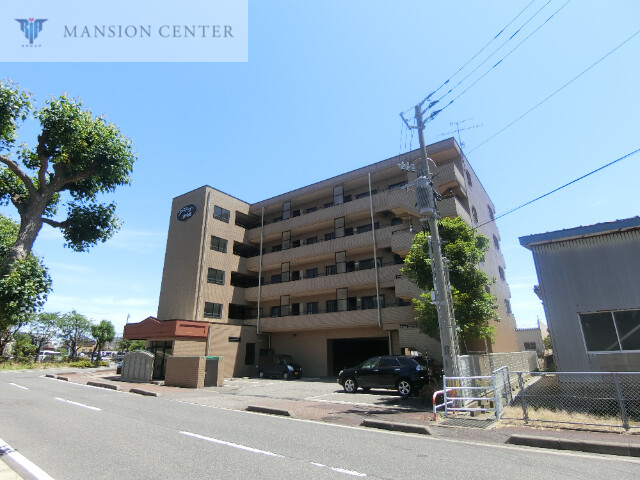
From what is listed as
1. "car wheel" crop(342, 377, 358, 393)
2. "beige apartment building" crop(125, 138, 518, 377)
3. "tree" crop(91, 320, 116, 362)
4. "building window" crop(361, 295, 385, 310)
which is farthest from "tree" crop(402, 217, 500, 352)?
"tree" crop(91, 320, 116, 362)

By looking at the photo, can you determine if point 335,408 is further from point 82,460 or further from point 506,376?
point 82,460

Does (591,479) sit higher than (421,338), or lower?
lower

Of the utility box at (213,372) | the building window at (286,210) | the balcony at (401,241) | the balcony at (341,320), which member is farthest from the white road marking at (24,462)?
the building window at (286,210)

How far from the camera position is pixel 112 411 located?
11453 millimetres

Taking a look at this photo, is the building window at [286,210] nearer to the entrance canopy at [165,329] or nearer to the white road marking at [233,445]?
the entrance canopy at [165,329]

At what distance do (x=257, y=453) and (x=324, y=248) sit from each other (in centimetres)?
2230

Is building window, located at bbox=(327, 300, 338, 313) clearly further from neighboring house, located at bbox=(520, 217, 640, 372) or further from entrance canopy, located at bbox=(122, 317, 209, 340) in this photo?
neighboring house, located at bbox=(520, 217, 640, 372)

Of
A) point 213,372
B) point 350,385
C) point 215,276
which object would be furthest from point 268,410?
point 215,276

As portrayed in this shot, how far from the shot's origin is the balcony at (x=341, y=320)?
2314 centimetres

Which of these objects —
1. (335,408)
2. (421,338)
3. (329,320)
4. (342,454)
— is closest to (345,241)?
(329,320)

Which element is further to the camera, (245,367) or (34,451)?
(245,367)

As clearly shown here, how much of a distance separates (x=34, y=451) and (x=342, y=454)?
593cm

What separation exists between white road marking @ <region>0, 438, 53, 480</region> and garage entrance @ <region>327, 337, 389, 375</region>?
77.0 feet

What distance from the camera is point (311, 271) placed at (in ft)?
99.3
